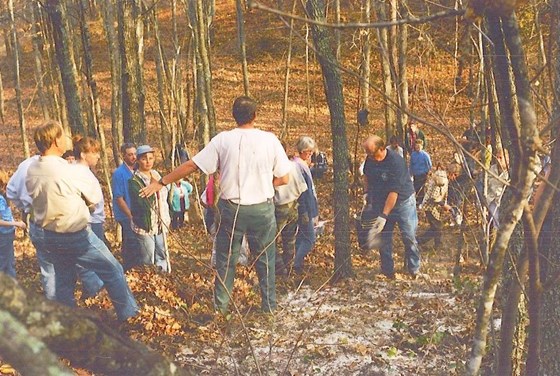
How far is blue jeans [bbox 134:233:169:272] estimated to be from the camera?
6.43 meters

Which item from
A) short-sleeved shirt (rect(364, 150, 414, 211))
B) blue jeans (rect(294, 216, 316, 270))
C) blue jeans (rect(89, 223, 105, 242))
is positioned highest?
short-sleeved shirt (rect(364, 150, 414, 211))

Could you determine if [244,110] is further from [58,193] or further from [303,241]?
[303,241]

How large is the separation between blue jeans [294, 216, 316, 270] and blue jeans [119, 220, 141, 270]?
6.03 feet

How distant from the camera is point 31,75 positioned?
32781 mm

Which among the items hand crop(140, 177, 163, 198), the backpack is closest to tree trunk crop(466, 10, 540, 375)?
hand crop(140, 177, 163, 198)

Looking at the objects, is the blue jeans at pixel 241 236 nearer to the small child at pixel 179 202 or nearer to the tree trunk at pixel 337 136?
the tree trunk at pixel 337 136

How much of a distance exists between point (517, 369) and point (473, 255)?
3836 mm

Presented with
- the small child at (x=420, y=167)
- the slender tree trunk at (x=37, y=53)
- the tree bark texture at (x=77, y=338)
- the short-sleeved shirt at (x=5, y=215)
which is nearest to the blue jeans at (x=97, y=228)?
the short-sleeved shirt at (x=5, y=215)

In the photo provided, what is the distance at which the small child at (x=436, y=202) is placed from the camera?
8.34 metres

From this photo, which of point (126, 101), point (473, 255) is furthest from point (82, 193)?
point (473, 255)

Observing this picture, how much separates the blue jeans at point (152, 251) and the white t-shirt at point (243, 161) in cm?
176

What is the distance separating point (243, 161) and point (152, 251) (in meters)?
2.16

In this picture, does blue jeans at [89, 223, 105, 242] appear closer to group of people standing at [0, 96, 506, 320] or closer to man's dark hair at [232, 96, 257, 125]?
group of people standing at [0, 96, 506, 320]

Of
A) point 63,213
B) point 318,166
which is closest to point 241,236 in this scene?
point 63,213
